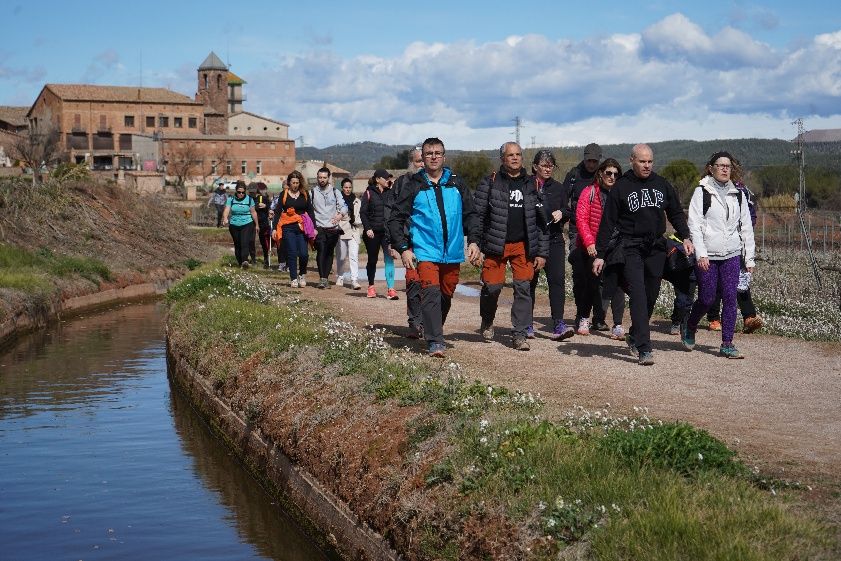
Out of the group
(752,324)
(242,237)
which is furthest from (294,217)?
(752,324)

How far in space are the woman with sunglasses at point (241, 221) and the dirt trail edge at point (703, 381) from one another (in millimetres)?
10168

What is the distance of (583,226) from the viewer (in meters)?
14.8

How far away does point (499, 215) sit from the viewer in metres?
13.5

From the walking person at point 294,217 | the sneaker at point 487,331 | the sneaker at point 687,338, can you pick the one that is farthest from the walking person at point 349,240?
the sneaker at point 687,338

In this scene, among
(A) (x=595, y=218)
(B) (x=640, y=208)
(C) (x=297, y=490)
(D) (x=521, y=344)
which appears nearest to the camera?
(C) (x=297, y=490)

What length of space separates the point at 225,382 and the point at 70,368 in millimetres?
5980

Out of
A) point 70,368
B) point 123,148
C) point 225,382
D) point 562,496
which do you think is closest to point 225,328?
point 225,382

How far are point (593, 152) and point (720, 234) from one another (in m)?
2.92

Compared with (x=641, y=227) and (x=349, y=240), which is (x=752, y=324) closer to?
→ (x=641, y=227)

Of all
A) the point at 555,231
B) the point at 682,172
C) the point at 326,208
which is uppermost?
the point at 682,172

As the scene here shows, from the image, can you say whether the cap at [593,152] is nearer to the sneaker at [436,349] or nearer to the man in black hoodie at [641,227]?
the man in black hoodie at [641,227]

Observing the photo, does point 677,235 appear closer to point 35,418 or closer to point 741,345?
point 741,345

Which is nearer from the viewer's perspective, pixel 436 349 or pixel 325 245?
pixel 436 349

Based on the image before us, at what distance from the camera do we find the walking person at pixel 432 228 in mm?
12992
